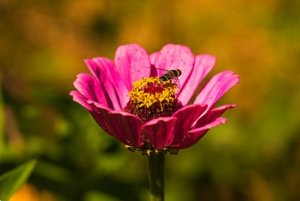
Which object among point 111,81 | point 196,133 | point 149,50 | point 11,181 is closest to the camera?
point 196,133

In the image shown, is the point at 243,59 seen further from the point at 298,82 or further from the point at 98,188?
the point at 98,188

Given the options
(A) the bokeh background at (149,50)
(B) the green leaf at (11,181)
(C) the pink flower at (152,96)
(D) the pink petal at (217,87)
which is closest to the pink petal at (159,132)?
(C) the pink flower at (152,96)

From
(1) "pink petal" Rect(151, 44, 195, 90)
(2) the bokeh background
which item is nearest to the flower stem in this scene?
(1) "pink petal" Rect(151, 44, 195, 90)

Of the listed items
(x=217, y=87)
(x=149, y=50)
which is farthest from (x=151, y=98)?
(x=149, y=50)

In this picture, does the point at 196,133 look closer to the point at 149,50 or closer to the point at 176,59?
the point at 176,59

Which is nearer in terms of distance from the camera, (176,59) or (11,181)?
(11,181)

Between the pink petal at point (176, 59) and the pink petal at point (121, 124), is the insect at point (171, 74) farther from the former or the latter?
the pink petal at point (121, 124)
